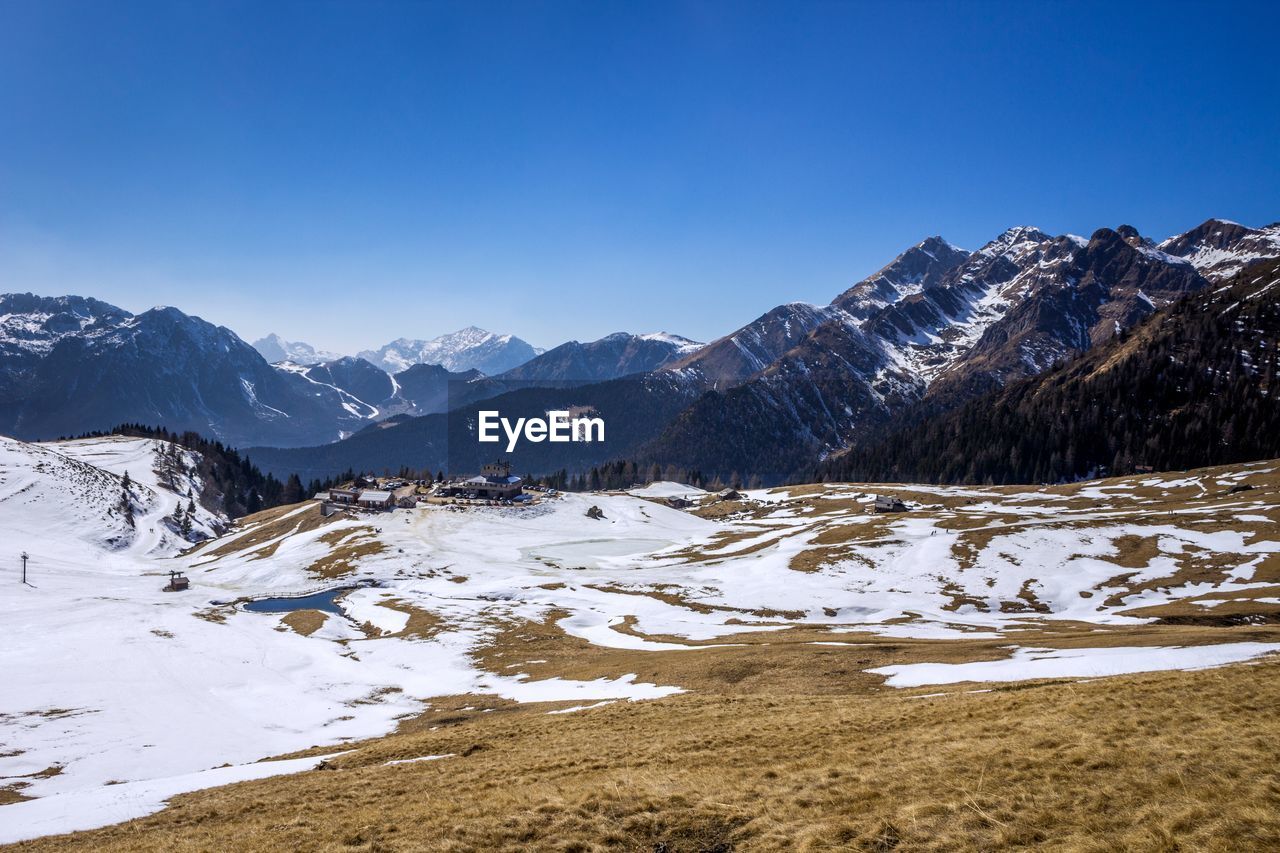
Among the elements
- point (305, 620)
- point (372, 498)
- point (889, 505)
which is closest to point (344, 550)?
point (305, 620)

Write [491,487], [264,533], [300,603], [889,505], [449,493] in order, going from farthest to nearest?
[449,493] < [491,487] < [264,533] < [889,505] < [300,603]

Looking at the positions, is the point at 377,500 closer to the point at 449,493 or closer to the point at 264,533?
the point at 449,493

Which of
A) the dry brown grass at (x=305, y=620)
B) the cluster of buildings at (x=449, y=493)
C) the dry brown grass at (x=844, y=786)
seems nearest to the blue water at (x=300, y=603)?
the dry brown grass at (x=305, y=620)

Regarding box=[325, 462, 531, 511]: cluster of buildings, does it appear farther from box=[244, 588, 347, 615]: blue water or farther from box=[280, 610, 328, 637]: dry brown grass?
box=[280, 610, 328, 637]: dry brown grass

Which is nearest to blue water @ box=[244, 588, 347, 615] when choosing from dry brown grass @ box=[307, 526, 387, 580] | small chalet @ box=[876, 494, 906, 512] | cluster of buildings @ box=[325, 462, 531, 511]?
dry brown grass @ box=[307, 526, 387, 580]

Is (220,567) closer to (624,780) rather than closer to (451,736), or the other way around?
(451,736)

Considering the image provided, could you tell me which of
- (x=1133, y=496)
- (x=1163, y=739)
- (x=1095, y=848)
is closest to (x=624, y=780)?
(x=1095, y=848)
